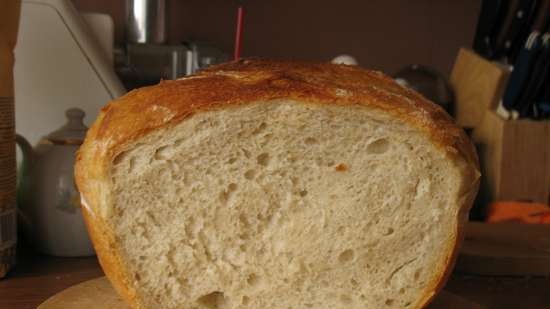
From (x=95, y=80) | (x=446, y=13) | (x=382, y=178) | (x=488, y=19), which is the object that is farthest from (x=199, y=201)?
(x=446, y=13)

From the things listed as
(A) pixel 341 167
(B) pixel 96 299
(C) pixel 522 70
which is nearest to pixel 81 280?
(B) pixel 96 299

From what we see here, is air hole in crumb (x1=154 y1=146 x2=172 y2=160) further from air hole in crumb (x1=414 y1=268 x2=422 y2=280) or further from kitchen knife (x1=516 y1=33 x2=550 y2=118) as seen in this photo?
kitchen knife (x1=516 y1=33 x2=550 y2=118)

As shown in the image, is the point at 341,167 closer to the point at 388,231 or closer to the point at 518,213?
the point at 388,231

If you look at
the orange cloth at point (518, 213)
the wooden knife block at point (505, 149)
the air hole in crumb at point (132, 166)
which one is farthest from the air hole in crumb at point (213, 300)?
the wooden knife block at point (505, 149)

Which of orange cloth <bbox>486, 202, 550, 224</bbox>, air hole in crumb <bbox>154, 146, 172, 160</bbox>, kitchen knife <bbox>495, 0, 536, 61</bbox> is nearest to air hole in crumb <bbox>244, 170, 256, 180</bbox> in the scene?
air hole in crumb <bbox>154, 146, 172, 160</bbox>

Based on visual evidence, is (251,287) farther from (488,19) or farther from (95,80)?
(488,19)

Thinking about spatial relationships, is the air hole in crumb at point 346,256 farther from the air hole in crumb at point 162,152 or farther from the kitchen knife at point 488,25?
the kitchen knife at point 488,25

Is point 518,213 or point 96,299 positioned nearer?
point 96,299
